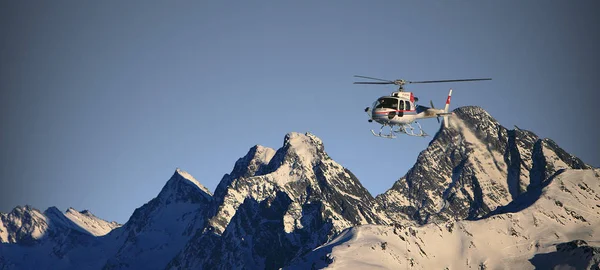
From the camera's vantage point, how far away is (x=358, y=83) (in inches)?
7854

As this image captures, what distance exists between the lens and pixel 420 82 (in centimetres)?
19738

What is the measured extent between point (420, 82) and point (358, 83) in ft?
35.7

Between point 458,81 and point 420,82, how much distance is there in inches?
297

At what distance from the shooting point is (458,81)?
192750mm

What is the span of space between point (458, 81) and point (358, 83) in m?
18.0
